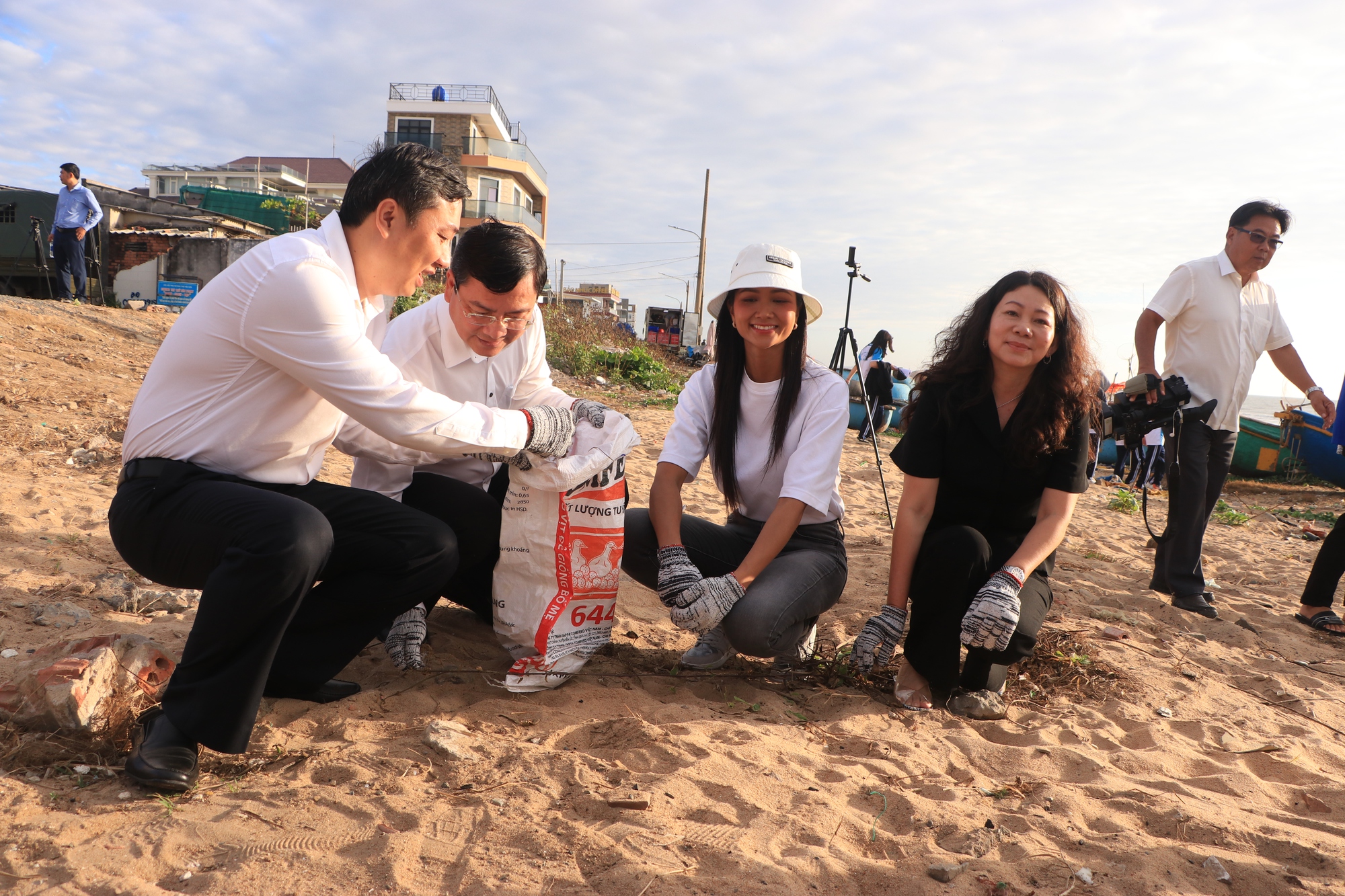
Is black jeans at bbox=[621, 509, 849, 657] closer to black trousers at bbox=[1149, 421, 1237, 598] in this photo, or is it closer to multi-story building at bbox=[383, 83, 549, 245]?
black trousers at bbox=[1149, 421, 1237, 598]

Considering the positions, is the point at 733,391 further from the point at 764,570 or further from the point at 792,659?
the point at 792,659

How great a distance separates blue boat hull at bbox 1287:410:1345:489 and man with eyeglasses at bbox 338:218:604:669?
34.8ft

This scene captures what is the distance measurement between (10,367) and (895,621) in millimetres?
6678

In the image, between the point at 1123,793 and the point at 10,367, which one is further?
the point at 10,367

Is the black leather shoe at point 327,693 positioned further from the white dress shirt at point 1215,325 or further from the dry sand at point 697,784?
the white dress shirt at point 1215,325

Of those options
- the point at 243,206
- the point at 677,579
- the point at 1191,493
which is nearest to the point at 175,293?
the point at 243,206

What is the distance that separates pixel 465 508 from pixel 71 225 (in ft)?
32.0

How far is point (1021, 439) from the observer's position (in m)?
2.47

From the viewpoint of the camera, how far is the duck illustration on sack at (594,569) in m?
2.39

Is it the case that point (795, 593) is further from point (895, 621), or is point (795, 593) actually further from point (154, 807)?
point (154, 807)

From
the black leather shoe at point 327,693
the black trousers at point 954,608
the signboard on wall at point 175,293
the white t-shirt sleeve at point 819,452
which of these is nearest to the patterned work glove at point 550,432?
the white t-shirt sleeve at point 819,452

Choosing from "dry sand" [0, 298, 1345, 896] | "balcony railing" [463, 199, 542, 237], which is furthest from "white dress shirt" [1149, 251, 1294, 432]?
"balcony railing" [463, 199, 542, 237]

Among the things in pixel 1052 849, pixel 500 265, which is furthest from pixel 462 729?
pixel 1052 849

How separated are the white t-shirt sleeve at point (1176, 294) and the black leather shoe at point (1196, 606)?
4.39 ft
